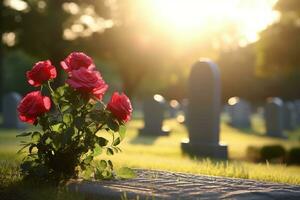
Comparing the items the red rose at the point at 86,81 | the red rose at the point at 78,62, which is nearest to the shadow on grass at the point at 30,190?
the red rose at the point at 86,81

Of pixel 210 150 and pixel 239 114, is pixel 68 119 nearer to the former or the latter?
pixel 210 150

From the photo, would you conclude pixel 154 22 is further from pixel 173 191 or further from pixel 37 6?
pixel 173 191

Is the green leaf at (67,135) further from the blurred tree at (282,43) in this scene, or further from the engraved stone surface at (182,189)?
the blurred tree at (282,43)

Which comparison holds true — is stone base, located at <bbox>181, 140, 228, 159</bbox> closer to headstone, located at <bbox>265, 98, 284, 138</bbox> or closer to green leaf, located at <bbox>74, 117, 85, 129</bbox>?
green leaf, located at <bbox>74, 117, 85, 129</bbox>

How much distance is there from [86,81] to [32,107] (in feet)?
2.48

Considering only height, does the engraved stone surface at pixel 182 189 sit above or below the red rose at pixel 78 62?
below

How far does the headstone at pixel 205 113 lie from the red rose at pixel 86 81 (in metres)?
8.05

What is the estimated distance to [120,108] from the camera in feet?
21.9

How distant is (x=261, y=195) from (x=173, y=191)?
3.10 ft

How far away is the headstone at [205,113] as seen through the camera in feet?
47.4

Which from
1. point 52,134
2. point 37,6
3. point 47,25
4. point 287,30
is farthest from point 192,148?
point 37,6

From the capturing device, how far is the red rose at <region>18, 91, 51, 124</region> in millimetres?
6754

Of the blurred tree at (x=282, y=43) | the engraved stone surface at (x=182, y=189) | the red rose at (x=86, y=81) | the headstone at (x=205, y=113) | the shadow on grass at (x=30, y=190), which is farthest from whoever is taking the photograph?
the blurred tree at (x=282, y=43)

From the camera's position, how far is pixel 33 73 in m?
6.86
